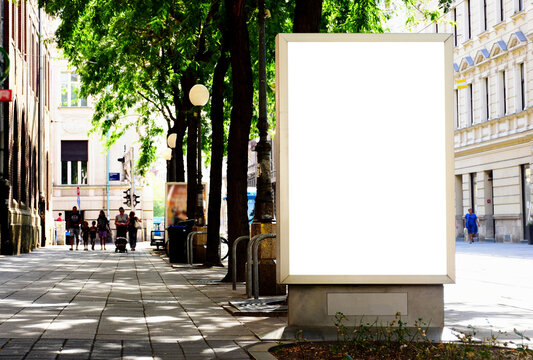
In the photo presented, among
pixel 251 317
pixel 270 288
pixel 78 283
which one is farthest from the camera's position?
pixel 78 283

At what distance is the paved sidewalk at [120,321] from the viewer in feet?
25.6

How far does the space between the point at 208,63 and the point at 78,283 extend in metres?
12.7

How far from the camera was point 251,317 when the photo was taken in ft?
34.6

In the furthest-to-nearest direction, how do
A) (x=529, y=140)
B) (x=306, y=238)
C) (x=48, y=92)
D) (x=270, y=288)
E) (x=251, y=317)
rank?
(x=48, y=92)
(x=529, y=140)
(x=270, y=288)
(x=251, y=317)
(x=306, y=238)

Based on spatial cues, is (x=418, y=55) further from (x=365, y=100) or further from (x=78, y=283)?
(x=78, y=283)

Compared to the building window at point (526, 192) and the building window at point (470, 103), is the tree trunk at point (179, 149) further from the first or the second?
the building window at point (470, 103)

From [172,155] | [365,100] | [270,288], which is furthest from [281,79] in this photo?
[172,155]

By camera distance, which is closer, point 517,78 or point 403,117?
point 403,117

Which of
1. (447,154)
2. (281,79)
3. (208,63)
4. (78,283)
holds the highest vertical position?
(208,63)

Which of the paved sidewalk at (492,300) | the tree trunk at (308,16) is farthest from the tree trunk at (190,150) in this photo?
the tree trunk at (308,16)

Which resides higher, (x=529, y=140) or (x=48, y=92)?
(x=48, y=92)

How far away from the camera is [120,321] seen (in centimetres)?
998

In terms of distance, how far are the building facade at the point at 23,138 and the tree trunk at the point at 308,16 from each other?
12777 millimetres

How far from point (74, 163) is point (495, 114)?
27.1 meters
